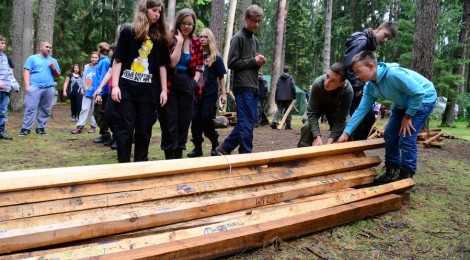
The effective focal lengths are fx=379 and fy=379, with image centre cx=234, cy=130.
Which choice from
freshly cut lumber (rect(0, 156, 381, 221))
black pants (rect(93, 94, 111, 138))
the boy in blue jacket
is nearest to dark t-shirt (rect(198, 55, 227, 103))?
the boy in blue jacket

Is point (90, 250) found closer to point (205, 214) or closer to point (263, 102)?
point (205, 214)

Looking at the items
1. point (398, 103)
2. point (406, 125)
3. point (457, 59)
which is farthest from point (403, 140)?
point (457, 59)

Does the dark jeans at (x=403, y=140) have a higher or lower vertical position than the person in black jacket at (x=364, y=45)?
lower

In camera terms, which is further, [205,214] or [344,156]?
[344,156]

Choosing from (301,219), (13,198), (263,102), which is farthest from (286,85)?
(13,198)

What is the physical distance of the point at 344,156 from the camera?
4.15 meters

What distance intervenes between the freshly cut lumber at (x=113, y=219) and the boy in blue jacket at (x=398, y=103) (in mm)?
1570

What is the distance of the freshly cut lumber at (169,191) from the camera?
2.38 meters

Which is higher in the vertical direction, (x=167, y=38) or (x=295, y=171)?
(x=167, y=38)

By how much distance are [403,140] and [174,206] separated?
2.67m

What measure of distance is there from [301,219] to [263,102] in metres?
10.9

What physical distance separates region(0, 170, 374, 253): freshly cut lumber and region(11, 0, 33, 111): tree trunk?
1442 cm

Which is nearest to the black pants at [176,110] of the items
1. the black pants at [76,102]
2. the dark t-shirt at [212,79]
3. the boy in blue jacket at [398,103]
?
the dark t-shirt at [212,79]

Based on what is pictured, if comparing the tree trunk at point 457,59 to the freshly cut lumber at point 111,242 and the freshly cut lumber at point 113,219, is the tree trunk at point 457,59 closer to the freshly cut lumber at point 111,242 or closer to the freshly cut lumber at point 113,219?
the freshly cut lumber at point 113,219
